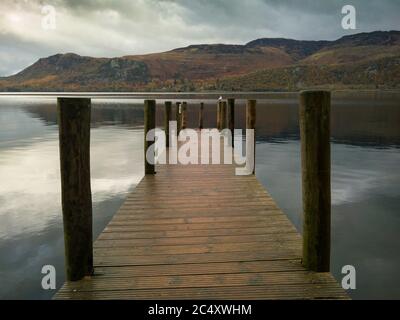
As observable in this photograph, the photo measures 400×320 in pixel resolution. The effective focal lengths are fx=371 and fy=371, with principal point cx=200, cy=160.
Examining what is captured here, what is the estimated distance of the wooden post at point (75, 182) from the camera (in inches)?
151

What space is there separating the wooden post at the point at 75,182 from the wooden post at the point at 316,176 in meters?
2.37

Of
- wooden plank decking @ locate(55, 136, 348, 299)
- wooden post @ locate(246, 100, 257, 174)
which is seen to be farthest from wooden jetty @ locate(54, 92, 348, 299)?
wooden post @ locate(246, 100, 257, 174)

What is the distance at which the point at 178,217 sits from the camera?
615cm

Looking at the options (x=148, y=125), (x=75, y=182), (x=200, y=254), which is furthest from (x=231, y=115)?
(x=75, y=182)

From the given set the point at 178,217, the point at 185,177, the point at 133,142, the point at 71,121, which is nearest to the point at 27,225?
the point at 185,177

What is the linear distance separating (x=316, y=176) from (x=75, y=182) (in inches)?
103

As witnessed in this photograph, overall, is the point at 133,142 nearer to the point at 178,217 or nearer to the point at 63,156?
the point at 178,217

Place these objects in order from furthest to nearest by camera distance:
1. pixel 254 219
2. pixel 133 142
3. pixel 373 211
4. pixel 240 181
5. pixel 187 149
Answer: pixel 133 142, pixel 187 149, pixel 373 211, pixel 240 181, pixel 254 219

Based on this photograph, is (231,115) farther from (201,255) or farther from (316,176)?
(316,176)

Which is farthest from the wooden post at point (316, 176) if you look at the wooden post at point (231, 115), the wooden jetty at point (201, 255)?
the wooden post at point (231, 115)

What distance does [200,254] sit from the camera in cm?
464

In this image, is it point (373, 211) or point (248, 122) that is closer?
point (248, 122)

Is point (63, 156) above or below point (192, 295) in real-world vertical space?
above
